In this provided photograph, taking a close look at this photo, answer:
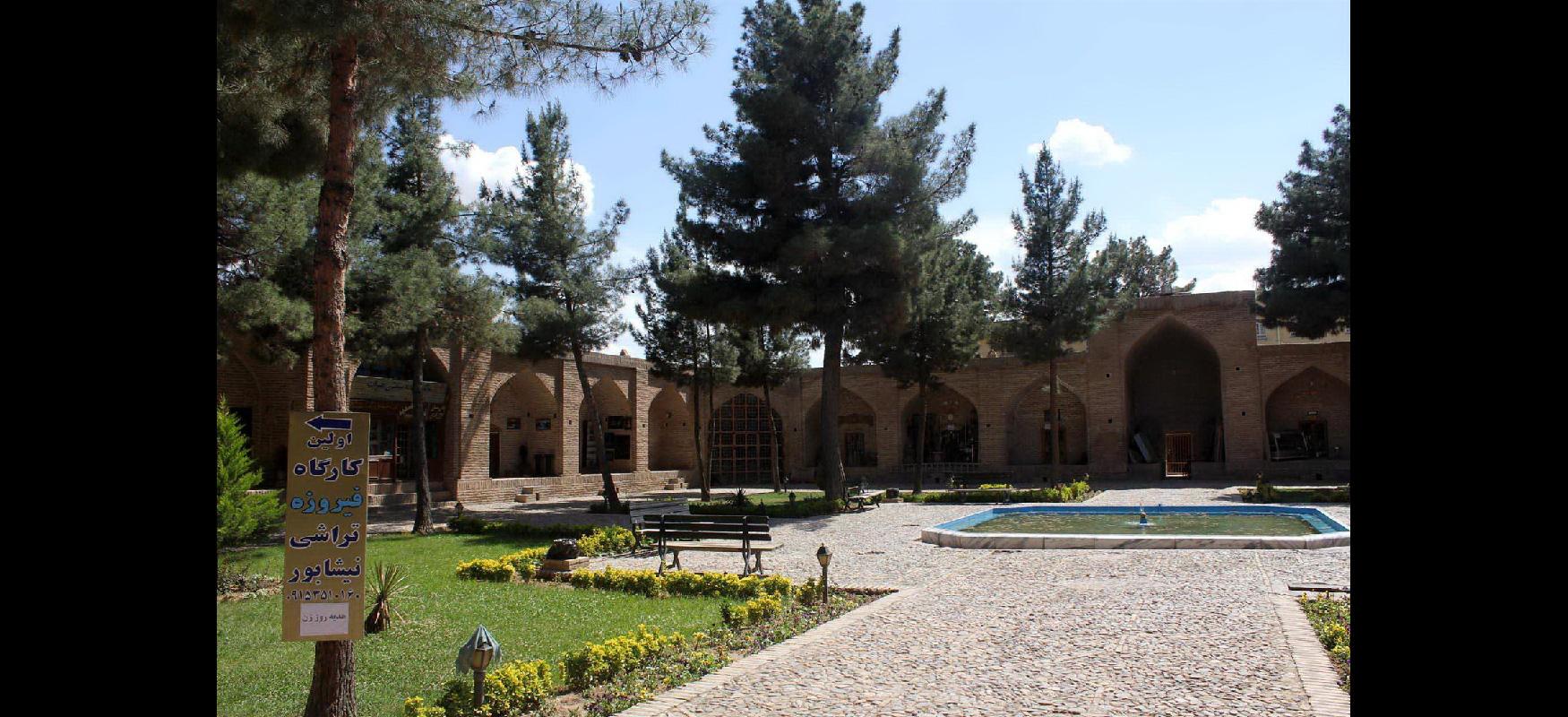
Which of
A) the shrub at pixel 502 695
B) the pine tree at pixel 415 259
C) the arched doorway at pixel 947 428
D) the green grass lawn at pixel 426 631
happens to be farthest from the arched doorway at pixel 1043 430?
the shrub at pixel 502 695

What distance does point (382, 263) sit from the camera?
52.0ft

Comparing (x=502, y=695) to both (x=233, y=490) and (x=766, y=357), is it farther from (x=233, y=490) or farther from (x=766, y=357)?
(x=766, y=357)

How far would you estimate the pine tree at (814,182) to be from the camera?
63.2 feet

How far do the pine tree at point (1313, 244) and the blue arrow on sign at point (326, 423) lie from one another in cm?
2459

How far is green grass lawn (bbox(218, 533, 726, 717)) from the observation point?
20.1ft

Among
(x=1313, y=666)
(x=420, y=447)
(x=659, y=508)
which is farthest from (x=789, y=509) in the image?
(x=1313, y=666)

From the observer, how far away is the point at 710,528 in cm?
1212

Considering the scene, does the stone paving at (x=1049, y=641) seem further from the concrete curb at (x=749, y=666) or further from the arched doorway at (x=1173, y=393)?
the arched doorway at (x=1173, y=393)

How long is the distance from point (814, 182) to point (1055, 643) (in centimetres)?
1486

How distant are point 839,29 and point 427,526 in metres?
12.4

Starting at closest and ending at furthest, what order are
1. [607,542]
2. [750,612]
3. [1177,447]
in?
1. [750,612]
2. [607,542]
3. [1177,447]

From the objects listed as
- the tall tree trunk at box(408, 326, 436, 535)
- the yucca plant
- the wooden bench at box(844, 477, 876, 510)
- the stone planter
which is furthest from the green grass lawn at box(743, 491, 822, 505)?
the yucca plant
